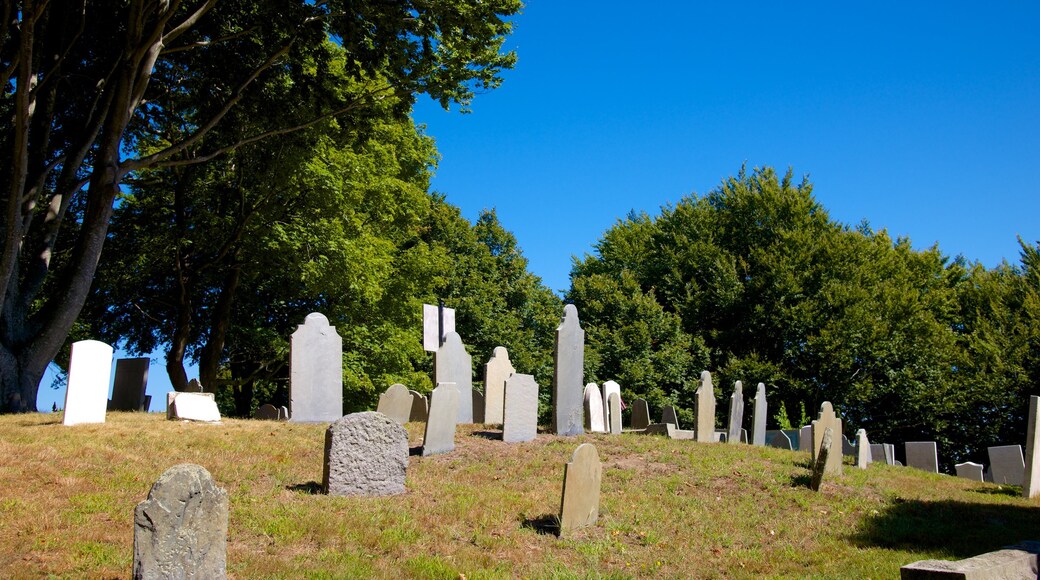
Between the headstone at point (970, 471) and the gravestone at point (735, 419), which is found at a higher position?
the gravestone at point (735, 419)

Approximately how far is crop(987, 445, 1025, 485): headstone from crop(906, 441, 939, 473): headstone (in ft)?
9.17

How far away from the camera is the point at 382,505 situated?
9445 mm

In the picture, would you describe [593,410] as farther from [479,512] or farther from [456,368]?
[479,512]

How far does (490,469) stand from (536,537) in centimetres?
321

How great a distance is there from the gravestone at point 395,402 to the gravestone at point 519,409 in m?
2.55

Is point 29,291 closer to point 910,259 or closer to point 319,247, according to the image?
point 319,247

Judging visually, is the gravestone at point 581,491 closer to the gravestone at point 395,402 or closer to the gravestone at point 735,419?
the gravestone at point 395,402

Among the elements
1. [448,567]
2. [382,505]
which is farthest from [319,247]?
[448,567]

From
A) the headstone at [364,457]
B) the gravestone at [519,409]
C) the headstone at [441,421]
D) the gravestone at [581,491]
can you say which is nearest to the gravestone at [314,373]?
the headstone at [441,421]

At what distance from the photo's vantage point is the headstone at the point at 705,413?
1741 cm

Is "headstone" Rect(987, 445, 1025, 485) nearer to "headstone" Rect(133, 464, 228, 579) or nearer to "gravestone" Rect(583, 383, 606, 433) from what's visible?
"gravestone" Rect(583, 383, 606, 433)

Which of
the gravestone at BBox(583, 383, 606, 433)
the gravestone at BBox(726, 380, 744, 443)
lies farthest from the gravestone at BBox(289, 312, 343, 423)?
the gravestone at BBox(726, 380, 744, 443)

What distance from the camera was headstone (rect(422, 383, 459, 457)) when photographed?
1244 centimetres

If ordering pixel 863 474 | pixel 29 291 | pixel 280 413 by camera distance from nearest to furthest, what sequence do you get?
pixel 863 474
pixel 29 291
pixel 280 413
